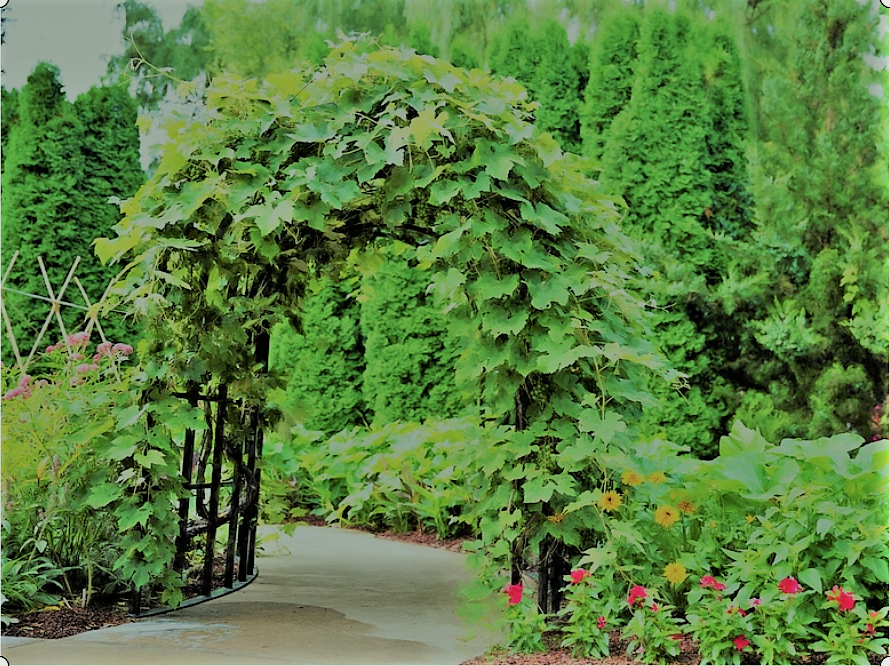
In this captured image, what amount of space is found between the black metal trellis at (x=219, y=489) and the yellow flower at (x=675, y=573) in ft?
5.88

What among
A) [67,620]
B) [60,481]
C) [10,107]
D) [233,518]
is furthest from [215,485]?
[10,107]

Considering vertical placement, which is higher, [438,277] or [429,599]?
[438,277]

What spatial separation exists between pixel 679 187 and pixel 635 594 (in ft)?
14.9

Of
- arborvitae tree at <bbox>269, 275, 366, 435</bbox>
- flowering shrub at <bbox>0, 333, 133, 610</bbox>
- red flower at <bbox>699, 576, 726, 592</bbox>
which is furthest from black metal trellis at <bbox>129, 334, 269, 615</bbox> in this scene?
arborvitae tree at <bbox>269, 275, 366, 435</bbox>

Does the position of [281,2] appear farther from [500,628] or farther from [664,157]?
[500,628]

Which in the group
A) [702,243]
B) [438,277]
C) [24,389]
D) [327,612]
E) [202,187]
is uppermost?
[702,243]

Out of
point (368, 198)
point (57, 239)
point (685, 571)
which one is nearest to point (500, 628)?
point (685, 571)

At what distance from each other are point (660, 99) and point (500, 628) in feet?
15.9

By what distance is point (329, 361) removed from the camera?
7.33m

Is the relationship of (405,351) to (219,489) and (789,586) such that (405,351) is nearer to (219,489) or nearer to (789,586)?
(219,489)

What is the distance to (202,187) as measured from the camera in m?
3.12

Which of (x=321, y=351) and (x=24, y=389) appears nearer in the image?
(x=24, y=389)

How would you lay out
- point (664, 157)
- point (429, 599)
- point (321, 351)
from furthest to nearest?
point (321, 351) → point (664, 157) → point (429, 599)

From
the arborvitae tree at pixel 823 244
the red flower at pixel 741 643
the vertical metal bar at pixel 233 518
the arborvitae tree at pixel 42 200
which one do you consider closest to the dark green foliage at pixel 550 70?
the arborvitae tree at pixel 823 244
